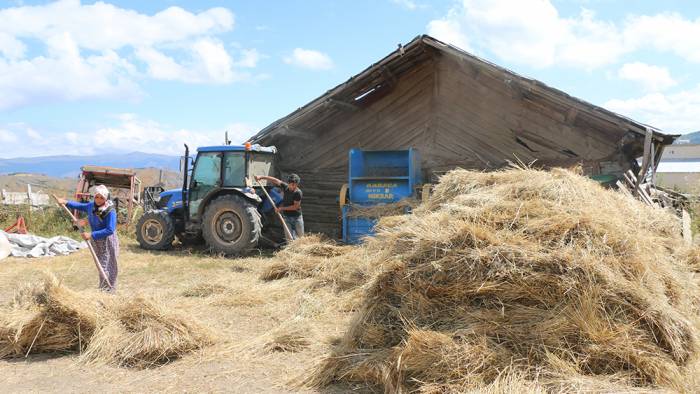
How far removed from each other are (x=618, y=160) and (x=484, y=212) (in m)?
6.55

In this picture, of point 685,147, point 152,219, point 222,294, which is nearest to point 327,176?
point 152,219

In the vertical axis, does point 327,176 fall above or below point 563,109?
below

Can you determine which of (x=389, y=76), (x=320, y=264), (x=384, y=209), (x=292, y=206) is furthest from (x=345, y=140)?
(x=320, y=264)

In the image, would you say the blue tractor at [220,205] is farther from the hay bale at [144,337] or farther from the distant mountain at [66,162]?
the distant mountain at [66,162]

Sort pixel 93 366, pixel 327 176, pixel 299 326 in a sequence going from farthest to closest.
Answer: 1. pixel 327 176
2. pixel 299 326
3. pixel 93 366

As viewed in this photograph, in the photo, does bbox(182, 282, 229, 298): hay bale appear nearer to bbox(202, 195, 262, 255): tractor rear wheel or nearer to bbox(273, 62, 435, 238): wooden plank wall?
bbox(202, 195, 262, 255): tractor rear wheel

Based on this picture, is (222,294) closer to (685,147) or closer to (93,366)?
(93,366)

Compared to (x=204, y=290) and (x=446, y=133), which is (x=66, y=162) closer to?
(x=446, y=133)

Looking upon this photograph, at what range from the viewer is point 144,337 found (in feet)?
14.3

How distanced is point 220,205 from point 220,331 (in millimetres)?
5294

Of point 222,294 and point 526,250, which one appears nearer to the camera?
point 526,250

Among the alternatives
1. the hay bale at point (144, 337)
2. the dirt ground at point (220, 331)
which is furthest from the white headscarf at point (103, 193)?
the hay bale at point (144, 337)

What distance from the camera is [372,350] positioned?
392 centimetres

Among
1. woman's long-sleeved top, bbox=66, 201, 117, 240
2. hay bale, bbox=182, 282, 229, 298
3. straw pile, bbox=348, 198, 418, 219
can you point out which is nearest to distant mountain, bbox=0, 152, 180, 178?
straw pile, bbox=348, 198, 418, 219
